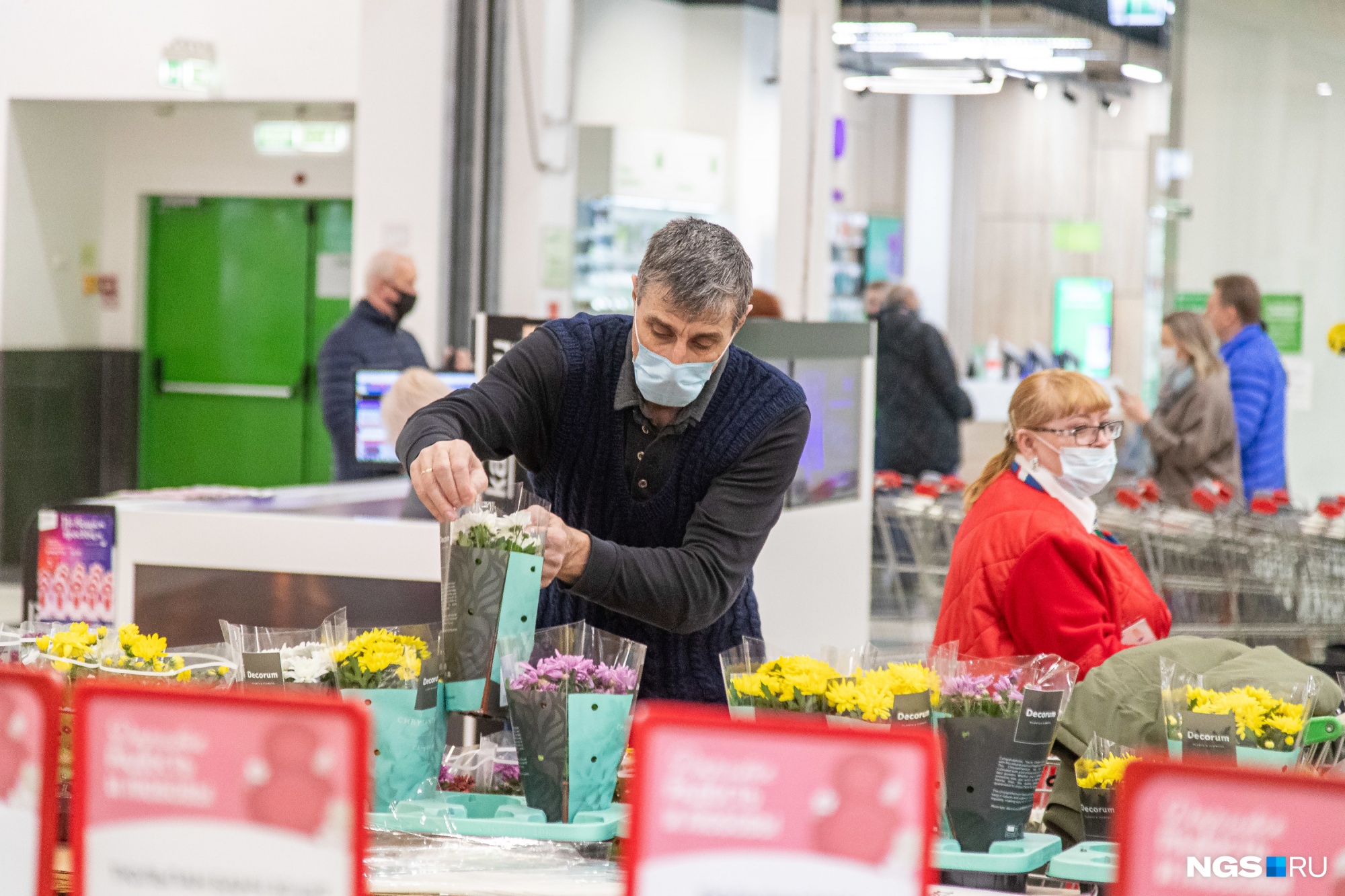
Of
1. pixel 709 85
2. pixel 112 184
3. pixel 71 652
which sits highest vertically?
pixel 709 85

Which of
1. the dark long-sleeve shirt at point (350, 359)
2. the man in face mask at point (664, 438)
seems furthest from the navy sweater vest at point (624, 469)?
the dark long-sleeve shirt at point (350, 359)

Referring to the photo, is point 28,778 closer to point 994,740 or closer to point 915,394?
point 994,740

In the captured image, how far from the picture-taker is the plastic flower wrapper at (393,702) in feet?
Answer: 6.05

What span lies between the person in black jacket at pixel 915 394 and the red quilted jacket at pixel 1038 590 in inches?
218

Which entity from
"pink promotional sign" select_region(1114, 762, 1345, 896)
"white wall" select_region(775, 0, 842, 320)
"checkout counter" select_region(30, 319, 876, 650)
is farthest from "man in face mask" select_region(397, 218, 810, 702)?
"white wall" select_region(775, 0, 842, 320)

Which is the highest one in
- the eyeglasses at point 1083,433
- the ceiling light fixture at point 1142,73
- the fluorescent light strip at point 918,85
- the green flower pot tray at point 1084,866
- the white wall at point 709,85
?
the ceiling light fixture at point 1142,73

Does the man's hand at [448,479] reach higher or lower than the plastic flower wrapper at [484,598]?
higher

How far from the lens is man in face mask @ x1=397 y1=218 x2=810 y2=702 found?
2.32m

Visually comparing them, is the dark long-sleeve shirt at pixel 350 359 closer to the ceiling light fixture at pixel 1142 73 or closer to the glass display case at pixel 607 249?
the glass display case at pixel 607 249

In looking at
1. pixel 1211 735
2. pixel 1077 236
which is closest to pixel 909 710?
pixel 1211 735

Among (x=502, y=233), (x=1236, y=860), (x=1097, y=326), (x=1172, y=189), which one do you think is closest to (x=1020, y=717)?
(x=1236, y=860)

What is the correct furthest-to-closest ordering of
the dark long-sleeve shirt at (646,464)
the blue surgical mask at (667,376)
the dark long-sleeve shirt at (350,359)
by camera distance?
the dark long-sleeve shirt at (350,359)
the blue surgical mask at (667,376)
the dark long-sleeve shirt at (646,464)

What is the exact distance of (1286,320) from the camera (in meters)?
9.12

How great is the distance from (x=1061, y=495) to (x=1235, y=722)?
1.33 metres
